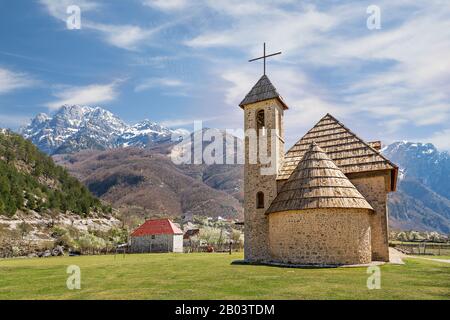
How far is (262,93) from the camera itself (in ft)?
92.3

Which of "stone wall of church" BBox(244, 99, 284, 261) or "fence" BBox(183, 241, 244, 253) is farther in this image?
"fence" BBox(183, 241, 244, 253)

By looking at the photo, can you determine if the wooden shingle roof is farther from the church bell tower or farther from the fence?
the fence

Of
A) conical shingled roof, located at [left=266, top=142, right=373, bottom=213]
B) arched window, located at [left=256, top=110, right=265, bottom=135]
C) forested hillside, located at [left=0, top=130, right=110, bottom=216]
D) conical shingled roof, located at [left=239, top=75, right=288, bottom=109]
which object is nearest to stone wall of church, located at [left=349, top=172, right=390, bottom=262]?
conical shingled roof, located at [left=266, top=142, right=373, bottom=213]

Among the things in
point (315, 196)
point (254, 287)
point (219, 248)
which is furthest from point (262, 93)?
point (219, 248)

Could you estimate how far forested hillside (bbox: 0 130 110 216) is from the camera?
258 ft

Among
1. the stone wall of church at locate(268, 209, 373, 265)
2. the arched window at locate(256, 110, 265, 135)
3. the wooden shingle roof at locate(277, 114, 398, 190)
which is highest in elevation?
the arched window at locate(256, 110, 265, 135)

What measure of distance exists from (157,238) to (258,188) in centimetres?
4314

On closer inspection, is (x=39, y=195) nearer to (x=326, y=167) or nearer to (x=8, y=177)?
(x=8, y=177)

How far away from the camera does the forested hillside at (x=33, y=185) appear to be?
258 ft

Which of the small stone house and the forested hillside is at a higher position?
the forested hillside

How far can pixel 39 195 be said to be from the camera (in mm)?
88562

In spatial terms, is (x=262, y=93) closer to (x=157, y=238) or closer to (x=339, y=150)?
(x=339, y=150)
